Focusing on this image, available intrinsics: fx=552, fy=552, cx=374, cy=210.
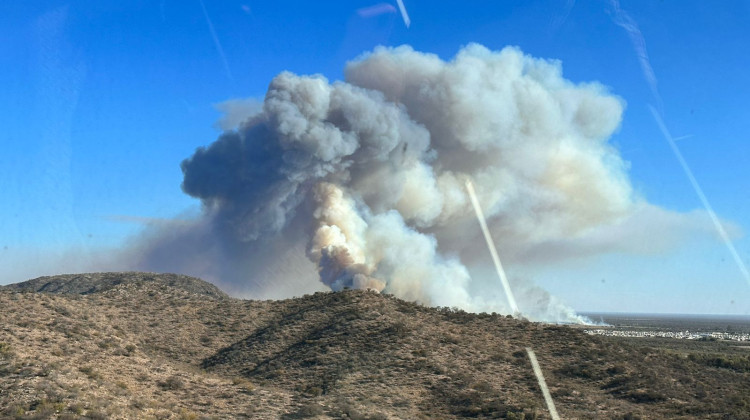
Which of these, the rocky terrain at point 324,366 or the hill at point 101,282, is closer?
the rocky terrain at point 324,366

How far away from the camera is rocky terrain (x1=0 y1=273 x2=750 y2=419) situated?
30516mm

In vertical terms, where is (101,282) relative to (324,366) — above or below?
above

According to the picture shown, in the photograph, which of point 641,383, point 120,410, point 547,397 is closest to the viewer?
point 120,410

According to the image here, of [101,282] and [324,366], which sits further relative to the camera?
[101,282]

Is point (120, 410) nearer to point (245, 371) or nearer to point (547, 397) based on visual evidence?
point (245, 371)

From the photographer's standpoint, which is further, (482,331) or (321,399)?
(482,331)

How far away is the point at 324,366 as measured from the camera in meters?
41.5

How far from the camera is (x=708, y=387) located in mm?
40000

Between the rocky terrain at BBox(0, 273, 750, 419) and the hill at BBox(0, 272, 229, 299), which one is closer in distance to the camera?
the rocky terrain at BBox(0, 273, 750, 419)

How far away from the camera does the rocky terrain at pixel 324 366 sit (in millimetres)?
30516

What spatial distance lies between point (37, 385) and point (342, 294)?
120 feet

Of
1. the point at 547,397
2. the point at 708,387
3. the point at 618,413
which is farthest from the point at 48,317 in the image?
the point at 708,387

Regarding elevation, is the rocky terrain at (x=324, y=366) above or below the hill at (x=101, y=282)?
below

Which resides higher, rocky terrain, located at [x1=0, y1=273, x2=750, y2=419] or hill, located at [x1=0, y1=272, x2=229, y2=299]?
hill, located at [x1=0, y1=272, x2=229, y2=299]
